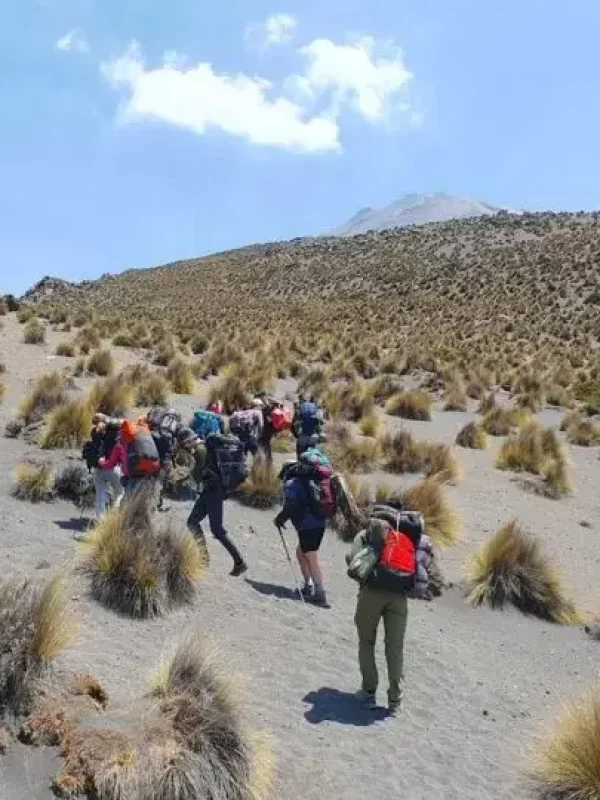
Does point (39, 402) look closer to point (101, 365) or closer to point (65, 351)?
point (101, 365)

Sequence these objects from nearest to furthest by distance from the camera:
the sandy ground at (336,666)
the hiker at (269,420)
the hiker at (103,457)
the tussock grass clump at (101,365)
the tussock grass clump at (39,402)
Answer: the sandy ground at (336,666)
the hiker at (103,457)
the hiker at (269,420)
the tussock grass clump at (39,402)
the tussock grass clump at (101,365)

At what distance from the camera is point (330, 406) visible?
20.8 metres

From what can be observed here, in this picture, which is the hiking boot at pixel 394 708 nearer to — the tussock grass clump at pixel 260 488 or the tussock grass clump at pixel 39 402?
the tussock grass clump at pixel 260 488

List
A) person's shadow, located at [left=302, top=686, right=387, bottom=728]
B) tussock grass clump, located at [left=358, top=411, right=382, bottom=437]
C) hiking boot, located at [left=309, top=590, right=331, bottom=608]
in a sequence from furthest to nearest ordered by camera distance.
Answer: tussock grass clump, located at [left=358, top=411, right=382, bottom=437] → hiking boot, located at [left=309, top=590, right=331, bottom=608] → person's shadow, located at [left=302, top=686, right=387, bottom=728]

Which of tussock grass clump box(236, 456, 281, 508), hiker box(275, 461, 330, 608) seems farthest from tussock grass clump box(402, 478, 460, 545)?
hiker box(275, 461, 330, 608)

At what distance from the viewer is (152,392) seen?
17.8 m

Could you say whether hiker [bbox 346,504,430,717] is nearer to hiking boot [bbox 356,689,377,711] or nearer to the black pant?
hiking boot [bbox 356,689,377,711]

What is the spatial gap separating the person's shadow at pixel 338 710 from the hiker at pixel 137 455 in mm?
3301

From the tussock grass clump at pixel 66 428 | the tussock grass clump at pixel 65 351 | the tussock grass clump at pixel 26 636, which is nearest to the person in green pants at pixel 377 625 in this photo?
Result: the tussock grass clump at pixel 26 636

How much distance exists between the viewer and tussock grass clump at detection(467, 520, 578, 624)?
1041cm

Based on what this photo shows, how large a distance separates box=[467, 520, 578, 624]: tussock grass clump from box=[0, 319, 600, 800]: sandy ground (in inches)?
10.0

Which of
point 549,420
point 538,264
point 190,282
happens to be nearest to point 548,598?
Result: point 549,420

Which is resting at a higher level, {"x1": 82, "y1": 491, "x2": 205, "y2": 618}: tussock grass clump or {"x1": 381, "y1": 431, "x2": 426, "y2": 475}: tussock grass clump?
{"x1": 82, "y1": 491, "x2": 205, "y2": 618}: tussock grass clump

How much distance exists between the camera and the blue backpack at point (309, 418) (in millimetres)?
11867
